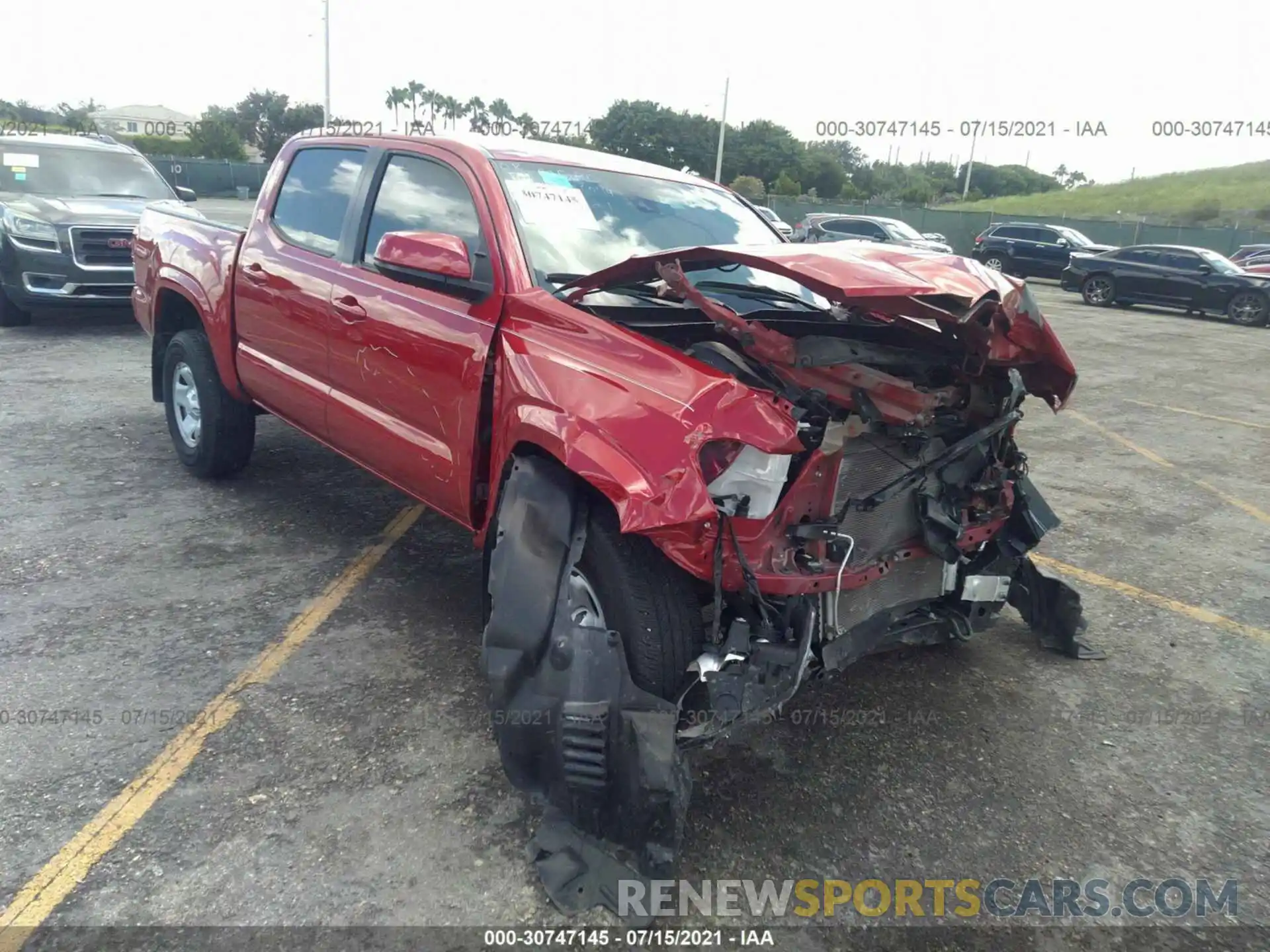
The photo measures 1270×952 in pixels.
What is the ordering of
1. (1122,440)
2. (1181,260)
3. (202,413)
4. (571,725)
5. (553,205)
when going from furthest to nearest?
(1181,260) < (1122,440) < (202,413) < (553,205) < (571,725)

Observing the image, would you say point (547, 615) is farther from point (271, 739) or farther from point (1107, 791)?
point (1107, 791)

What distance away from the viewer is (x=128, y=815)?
2.72 m

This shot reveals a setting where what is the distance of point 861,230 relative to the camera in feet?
77.0

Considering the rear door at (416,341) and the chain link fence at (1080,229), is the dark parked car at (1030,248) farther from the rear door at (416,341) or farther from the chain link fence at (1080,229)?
the rear door at (416,341)

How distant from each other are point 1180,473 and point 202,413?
679 centimetres

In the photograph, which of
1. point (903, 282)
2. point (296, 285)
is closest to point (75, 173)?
point (296, 285)

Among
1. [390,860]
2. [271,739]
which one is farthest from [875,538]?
[271,739]

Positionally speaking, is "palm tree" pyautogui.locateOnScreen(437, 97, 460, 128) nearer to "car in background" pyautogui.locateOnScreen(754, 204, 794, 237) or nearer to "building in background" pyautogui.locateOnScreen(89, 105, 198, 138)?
"building in background" pyautogui.locateOnScreen(89, 105, 198, 138)

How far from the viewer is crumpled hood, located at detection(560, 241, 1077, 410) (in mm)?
2518

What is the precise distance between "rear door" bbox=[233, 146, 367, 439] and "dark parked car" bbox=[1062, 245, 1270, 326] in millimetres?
19637

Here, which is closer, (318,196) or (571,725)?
(571,725)

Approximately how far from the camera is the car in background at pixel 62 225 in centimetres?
909

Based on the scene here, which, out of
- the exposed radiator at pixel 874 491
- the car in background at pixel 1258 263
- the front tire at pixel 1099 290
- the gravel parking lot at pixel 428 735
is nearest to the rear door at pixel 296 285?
the gravel parking lot at pixel 428 735

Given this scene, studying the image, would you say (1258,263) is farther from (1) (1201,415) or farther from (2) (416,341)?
(2) (416,341)
